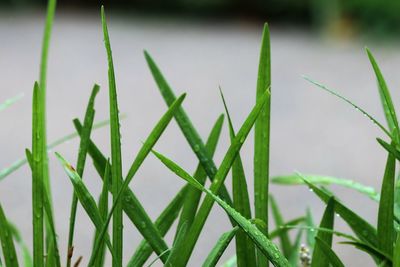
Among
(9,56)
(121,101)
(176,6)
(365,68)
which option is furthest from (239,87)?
(176,6)

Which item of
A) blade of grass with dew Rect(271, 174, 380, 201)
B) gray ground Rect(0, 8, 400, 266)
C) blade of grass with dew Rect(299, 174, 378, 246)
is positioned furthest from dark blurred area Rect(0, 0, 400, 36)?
blade of grass with dew Rect(299, 174, 378, 246)

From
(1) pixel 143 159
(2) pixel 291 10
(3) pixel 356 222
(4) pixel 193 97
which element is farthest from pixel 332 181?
(2) pixel 291 10

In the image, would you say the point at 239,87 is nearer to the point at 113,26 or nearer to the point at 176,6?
the point at 113,26

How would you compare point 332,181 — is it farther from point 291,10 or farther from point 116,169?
point 291,10

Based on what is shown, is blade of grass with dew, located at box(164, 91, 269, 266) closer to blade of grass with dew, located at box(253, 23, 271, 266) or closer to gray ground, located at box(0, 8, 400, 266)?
blade of grass with dew, located at box(253, 23, 271, 266)

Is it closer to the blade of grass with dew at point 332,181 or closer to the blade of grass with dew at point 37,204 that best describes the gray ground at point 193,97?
the blade of grass with dew at point 332,181

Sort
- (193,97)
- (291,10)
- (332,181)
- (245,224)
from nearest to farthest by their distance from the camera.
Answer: (245,224)
(332,181)
(193,97)
(291,10)
